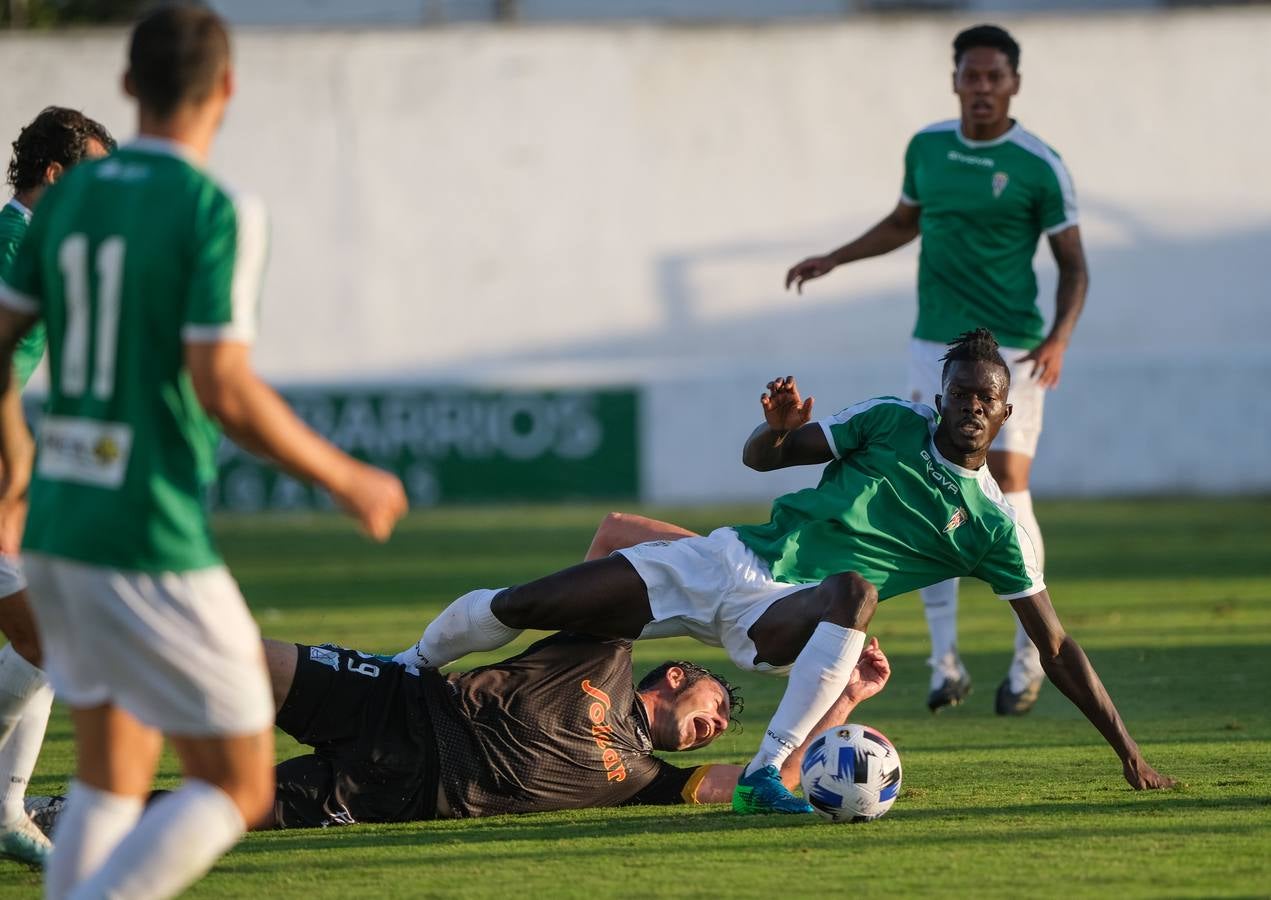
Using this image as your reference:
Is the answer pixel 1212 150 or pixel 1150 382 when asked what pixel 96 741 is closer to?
pixel 1150 382

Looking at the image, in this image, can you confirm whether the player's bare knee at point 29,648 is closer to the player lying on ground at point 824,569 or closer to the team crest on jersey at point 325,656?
the team crest on jersey at point 325,656

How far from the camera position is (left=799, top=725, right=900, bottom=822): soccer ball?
16.3 ft

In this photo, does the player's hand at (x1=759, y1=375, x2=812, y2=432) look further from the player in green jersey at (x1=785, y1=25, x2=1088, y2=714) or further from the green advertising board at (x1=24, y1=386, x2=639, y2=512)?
the green advertising board at (x1=24, y1=386, x2=639, y2=512)

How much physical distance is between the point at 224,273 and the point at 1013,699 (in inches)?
180

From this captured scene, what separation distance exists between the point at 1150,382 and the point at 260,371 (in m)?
10.5

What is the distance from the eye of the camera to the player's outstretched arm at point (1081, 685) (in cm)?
523

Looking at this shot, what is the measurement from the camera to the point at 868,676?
547 centimetres

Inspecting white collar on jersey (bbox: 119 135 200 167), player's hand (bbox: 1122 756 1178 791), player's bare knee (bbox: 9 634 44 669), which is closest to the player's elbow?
white collar on jersey (bbox: 119 135 200 167)

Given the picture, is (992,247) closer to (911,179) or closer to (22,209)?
(911,179)

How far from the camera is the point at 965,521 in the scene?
18.1 ft

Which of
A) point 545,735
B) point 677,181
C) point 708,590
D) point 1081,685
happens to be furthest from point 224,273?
point 677,181

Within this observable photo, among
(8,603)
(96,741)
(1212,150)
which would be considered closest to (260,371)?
(1212,150)

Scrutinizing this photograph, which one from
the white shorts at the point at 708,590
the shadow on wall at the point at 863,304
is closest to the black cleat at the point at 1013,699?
the white shorts at the point at 708,590

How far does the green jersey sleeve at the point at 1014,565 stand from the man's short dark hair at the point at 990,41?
103 inches
